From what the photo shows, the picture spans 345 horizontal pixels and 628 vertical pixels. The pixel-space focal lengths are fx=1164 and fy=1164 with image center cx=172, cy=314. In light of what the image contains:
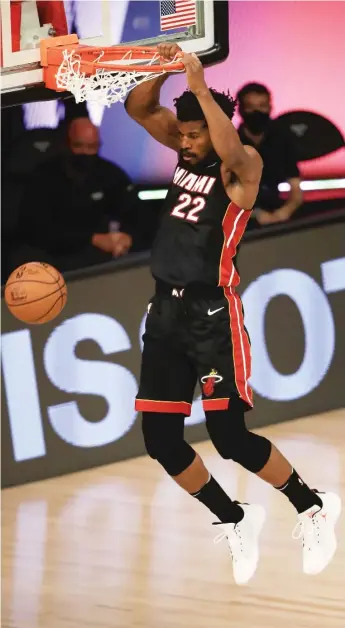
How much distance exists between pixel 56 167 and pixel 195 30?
71.2 inches

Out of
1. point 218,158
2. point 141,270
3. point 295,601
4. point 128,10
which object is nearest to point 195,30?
point 218,158

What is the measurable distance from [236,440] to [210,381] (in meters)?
0.25

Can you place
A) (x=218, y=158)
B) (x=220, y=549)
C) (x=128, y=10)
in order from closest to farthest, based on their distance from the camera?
(x=218, y=158) < (x=220, y=549) < (x=128, y=10)

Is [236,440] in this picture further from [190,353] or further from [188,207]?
[188,207]

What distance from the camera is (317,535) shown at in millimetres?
4699

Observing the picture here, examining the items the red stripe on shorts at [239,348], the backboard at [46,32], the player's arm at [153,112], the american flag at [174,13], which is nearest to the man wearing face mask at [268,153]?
the backboard at [46,32]

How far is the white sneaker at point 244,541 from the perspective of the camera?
470 cm

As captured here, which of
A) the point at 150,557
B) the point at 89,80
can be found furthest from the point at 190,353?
the point at 150,557

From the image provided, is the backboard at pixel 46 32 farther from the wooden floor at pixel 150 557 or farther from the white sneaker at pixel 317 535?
the wooden floor at pixel 150 557

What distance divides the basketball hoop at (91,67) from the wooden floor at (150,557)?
2.28 meters

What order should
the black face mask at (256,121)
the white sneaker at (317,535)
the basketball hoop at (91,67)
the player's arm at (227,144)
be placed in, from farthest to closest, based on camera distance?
1. the black face mask at (256,121)
2. the white sneaker at (317,535)
3. the basketball hoop at (91,67)
4. the player's arm at (227,144)

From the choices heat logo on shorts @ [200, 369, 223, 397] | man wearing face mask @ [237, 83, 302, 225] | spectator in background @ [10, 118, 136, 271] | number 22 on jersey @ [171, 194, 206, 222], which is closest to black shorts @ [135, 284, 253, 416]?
heat logo on shorts @ [200, 369, 223, 397]

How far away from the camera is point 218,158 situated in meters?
4.49

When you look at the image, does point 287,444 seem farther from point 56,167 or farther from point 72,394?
point 56,167
